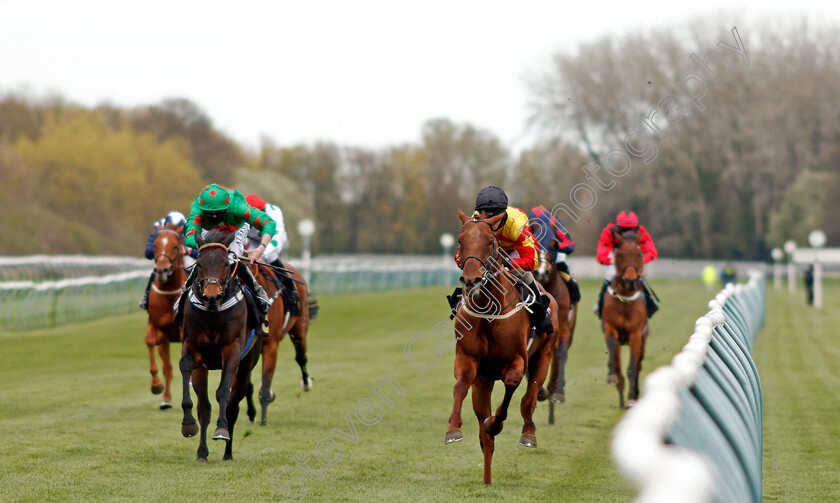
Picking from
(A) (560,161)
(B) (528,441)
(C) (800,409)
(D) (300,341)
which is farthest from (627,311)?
(A) (560,161)

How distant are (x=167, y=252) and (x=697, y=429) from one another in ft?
24.7

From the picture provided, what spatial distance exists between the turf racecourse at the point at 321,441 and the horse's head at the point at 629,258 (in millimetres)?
1355

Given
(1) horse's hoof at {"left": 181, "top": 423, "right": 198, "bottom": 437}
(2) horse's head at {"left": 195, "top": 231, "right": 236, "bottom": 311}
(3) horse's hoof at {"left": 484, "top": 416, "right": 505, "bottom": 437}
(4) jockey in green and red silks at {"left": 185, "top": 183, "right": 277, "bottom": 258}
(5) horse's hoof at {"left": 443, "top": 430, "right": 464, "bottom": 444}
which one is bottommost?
(1) horse's hoof at {"left": 181, "top": 423, "right": 198, "bottom": 437}

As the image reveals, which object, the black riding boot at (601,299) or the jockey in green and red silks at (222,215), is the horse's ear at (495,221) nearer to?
the jockey in green and red silks at (222,215)

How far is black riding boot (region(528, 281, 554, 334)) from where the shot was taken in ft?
21.9

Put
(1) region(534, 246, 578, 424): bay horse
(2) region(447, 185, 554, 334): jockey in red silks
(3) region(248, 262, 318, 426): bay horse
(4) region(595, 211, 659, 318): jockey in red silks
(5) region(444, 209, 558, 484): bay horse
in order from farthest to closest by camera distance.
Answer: (4) region(595, 211, 659, 318): jockey in red silks, (1) region(534, 246, 578, 424): bay horse, (3) region(248, 262, 318, 426): bay horse, (2) region(447, 185, 554, 334): jockey in red silks, (5) region(444, 209, 558, 484): bay horse

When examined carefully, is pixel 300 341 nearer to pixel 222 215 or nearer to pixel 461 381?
pixel 222 215

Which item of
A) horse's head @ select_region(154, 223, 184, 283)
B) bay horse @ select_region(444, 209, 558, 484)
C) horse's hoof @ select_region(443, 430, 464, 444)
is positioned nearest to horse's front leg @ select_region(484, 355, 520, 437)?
bay horse @ select_region(444, 209, 558, 484)

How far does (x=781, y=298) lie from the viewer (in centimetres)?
3378

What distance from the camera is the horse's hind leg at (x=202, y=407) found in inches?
276

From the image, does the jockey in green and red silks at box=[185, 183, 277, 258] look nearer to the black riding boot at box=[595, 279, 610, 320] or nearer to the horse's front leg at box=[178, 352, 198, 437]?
the horse's front leg at box=[178, 352, 198, 437]

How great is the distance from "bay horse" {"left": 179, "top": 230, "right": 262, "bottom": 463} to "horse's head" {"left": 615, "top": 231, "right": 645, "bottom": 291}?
4550mm

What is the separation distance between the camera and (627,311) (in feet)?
34.8

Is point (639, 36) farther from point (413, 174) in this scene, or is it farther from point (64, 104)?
point (64, 104)
